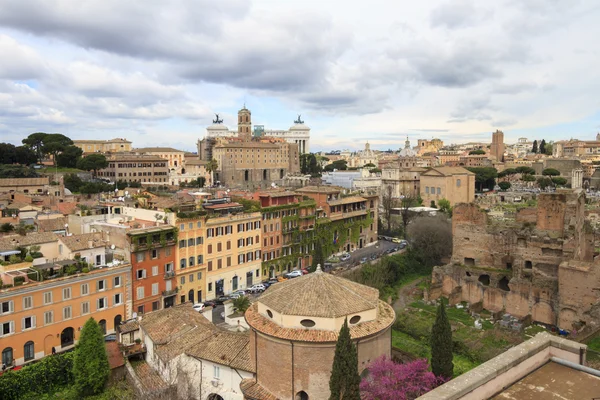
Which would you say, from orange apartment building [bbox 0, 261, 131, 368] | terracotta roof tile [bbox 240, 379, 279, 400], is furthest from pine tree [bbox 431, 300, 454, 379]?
orange apartment building [bbox 0, 261, 131, 368]

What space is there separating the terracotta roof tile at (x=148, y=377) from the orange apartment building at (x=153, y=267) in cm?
961

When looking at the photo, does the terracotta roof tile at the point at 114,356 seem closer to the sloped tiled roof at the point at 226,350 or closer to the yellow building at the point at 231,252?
the sloped tiled roof at the point at 226,350

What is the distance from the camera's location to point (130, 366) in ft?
79.7

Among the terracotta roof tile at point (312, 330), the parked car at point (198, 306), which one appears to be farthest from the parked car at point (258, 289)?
the terracotta roof tile at point (312, 330)

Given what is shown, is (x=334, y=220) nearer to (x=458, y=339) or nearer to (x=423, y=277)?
(x=423, y=277)

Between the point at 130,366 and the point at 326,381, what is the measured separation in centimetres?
1163

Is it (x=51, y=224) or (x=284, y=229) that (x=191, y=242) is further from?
(x=51, y=224)

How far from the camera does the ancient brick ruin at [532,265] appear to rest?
1334 inches

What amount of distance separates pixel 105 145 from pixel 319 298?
13085 cm

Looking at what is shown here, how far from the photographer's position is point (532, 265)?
40.0 metres

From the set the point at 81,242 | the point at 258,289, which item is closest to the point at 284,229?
the point at 258,289

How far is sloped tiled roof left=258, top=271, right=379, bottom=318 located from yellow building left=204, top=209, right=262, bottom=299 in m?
19.9

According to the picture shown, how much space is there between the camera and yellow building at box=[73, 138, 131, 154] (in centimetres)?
13225

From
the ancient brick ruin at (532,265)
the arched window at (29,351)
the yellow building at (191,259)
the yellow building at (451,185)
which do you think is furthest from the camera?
the yellow building at (451,185)
